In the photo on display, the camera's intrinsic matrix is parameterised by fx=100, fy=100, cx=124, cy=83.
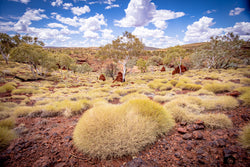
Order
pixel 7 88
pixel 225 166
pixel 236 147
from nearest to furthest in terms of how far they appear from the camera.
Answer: pixel 225 166, pixel 236 147, pixel 7 88

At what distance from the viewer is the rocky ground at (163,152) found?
1897mm

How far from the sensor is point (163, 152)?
2.29 meters

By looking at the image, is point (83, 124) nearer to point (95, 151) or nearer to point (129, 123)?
point (95, 151)

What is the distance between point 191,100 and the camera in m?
4.84

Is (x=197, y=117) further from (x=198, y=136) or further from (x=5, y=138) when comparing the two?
(x=5, y=138)

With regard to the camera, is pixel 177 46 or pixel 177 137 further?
pixel 177 46

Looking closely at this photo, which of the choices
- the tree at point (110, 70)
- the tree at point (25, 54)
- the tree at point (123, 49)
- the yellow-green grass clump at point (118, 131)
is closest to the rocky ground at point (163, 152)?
the yellow-green grass clump at point (118, 131)

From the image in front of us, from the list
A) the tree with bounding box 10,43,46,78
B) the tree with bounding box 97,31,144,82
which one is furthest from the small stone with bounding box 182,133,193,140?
the tree with bounding box 10,43,46,78

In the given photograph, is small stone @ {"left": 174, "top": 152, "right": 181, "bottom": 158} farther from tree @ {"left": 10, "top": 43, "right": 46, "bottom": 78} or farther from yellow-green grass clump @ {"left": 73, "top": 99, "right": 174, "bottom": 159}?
tree @ {"left": 10, "top": 43, "right": 46, "bottom": 78}

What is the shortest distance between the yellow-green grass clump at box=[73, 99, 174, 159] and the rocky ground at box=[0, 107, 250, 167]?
17cm

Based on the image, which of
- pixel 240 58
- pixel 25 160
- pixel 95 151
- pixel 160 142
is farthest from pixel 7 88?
pixel 240 58

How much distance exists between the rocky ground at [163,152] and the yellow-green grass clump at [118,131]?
0.57 ft

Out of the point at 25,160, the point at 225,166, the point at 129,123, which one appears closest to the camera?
the point at 225,166

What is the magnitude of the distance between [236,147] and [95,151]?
2.91m
